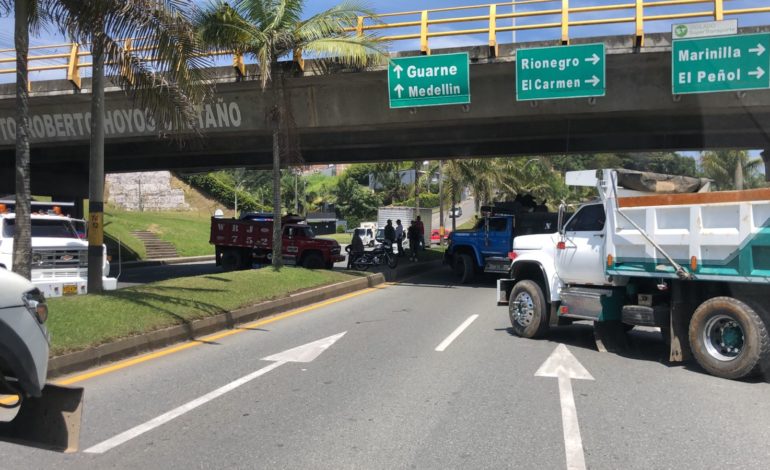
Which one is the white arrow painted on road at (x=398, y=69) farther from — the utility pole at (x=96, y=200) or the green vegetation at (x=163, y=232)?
the green vegetation at (x=163, y=232)

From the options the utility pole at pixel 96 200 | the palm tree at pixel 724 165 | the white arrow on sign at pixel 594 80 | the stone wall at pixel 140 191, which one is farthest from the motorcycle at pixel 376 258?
the stone wall at pixel 140 191

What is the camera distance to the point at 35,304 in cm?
395

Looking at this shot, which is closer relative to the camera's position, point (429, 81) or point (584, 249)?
point (584, 249)

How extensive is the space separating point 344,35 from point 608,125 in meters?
8.91

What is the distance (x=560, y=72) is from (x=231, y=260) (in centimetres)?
1560

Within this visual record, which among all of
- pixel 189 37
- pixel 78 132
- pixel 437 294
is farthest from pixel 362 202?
pixel 189 37

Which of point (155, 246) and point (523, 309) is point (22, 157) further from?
point (155, 246)

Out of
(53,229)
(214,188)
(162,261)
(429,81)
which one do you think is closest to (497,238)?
(429,81)

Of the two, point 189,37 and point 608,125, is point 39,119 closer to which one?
point 189,37

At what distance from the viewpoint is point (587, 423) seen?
591cm

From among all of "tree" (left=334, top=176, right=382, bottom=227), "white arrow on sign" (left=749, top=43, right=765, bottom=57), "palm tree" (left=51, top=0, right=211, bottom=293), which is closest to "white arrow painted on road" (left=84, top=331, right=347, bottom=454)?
"palm tree" (left=51, top=0, right=211, bottom=293)

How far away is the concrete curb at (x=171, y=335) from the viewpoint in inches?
294

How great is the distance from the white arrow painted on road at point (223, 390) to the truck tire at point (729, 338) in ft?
16.5

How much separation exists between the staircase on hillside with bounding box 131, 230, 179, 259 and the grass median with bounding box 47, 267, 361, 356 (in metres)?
20.7
